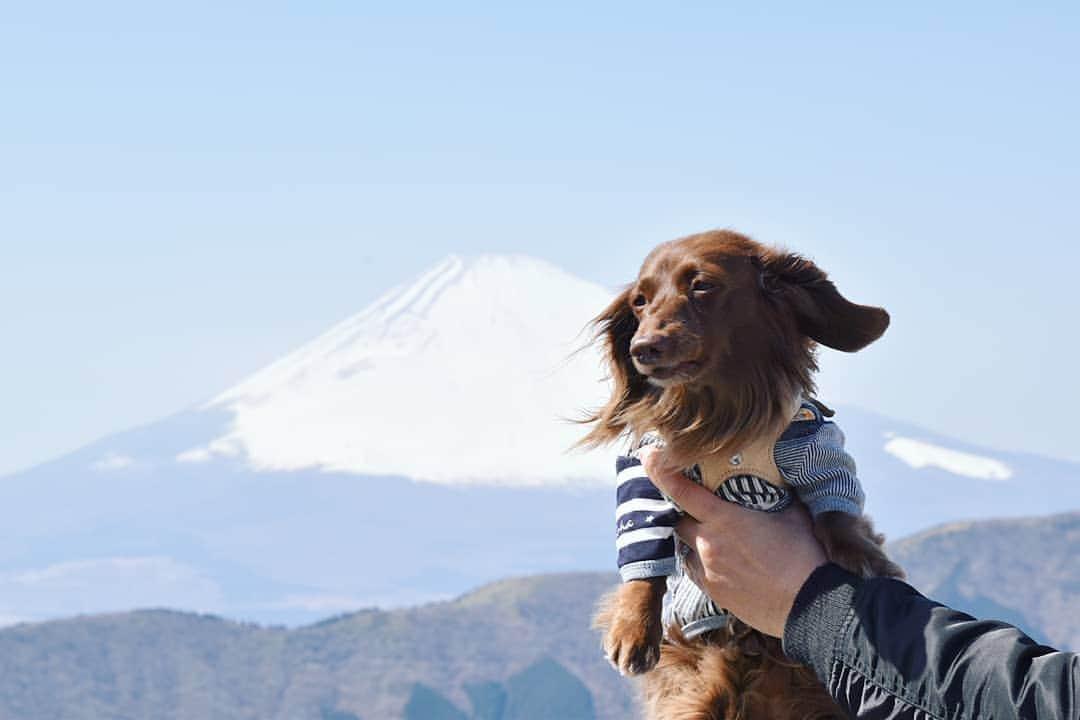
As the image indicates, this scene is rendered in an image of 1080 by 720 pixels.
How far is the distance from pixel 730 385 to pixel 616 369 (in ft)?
1.85

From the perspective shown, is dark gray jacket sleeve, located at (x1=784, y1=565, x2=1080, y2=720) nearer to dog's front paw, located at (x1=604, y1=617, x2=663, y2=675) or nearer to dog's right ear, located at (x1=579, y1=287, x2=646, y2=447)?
dog's front paw, located at (x1=604, y1=617, x2=663, y2=675)

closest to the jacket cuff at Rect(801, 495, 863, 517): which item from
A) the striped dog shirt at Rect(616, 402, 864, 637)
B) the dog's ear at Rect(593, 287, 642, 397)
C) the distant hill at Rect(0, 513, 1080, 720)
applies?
the striped dog shirt at Rect(616, 402, 864, 637)

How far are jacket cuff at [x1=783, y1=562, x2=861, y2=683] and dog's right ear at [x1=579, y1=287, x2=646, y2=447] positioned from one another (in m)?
1.61

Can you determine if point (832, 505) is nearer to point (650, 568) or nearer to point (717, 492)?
point (717, 492)

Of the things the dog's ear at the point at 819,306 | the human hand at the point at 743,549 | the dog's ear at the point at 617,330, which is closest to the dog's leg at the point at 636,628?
the human hand at the point at 743,549

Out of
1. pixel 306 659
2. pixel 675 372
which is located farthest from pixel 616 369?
pixel 306 659

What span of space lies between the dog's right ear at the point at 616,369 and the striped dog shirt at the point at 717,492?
14cm

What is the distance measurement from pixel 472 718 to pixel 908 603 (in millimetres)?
197286

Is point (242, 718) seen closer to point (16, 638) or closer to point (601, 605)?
point (16, 638)

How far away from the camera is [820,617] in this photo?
3.58 m

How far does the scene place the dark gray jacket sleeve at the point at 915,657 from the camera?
2881 millimetres

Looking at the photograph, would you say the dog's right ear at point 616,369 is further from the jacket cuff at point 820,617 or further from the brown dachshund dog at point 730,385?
the jacket cuff at point 820,617

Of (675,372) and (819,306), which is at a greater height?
(819,306)

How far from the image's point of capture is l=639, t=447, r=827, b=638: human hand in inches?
167
